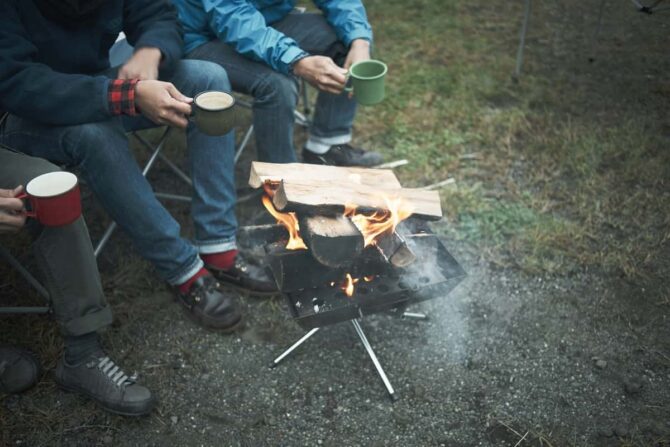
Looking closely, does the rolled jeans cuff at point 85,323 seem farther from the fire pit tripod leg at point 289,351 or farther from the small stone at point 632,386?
the small stone at point 632,386

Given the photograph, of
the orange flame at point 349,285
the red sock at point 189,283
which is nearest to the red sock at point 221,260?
the red sock at point 189,283

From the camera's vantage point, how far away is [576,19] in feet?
17.9

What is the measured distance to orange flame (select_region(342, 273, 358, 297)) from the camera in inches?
91.0

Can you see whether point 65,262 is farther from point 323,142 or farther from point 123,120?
point 323,142

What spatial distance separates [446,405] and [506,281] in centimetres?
85

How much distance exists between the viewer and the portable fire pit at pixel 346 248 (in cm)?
220

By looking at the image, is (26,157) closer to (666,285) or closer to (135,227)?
(135,227)

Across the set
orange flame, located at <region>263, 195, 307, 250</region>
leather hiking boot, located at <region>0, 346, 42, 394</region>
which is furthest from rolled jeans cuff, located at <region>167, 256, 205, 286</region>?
leather hiking boot, located at <region>0, 346, 42, 394</region>

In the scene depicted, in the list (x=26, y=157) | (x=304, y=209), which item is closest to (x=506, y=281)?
(x=304, y=209)

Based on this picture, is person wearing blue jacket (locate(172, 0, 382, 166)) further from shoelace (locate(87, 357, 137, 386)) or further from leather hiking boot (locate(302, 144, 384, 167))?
shoelace (locate(87, 357, 137, 386))

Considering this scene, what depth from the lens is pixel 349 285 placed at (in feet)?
7.65

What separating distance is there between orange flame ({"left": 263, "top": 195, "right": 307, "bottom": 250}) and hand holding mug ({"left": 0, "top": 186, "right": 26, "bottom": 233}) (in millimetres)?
898

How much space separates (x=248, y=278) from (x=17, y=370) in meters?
1.05

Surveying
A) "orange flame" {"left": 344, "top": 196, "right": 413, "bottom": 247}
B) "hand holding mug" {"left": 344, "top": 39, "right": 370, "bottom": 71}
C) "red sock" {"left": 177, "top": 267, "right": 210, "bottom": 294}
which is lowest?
"red sock" {"left": 177, "top": 267, "right": 210, "bottom": 294}
